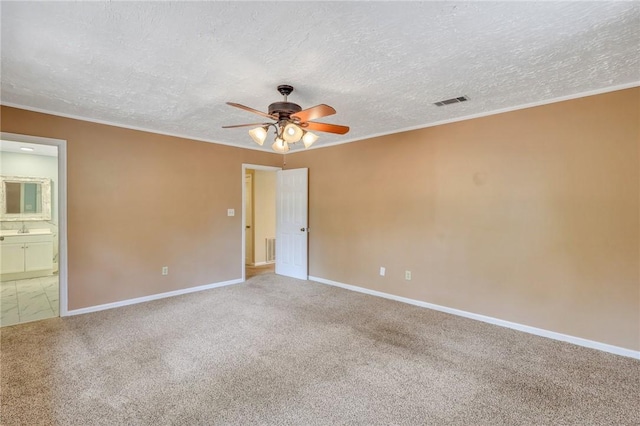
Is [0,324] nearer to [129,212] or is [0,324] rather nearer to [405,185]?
[129,212]

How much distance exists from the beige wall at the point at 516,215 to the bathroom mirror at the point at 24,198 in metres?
6.09

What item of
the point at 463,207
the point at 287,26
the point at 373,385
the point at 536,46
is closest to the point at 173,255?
the point at 373,385

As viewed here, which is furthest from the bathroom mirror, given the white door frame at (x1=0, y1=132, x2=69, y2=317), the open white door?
the open white door

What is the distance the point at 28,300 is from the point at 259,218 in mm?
4005

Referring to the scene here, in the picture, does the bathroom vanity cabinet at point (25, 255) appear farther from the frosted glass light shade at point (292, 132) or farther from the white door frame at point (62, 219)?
the frosted glass light shade at point (292, 132)

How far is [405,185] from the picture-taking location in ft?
14.2

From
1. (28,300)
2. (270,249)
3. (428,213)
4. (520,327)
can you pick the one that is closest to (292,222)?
(270,249)

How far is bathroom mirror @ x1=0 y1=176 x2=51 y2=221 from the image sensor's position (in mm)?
5621

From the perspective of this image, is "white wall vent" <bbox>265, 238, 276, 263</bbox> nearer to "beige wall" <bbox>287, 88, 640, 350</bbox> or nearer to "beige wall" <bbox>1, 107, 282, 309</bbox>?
"beige wall" <bbox>1, 107, 282, 309</bbox>

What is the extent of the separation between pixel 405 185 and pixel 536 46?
7.73ft

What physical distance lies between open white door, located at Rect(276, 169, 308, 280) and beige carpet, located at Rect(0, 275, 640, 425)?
6.32ft

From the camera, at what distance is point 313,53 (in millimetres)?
2191

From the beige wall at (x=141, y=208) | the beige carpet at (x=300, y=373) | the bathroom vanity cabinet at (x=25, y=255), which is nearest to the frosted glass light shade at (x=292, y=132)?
the beige carpet at (x=300, y=373)

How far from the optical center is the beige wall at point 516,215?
112 inches
